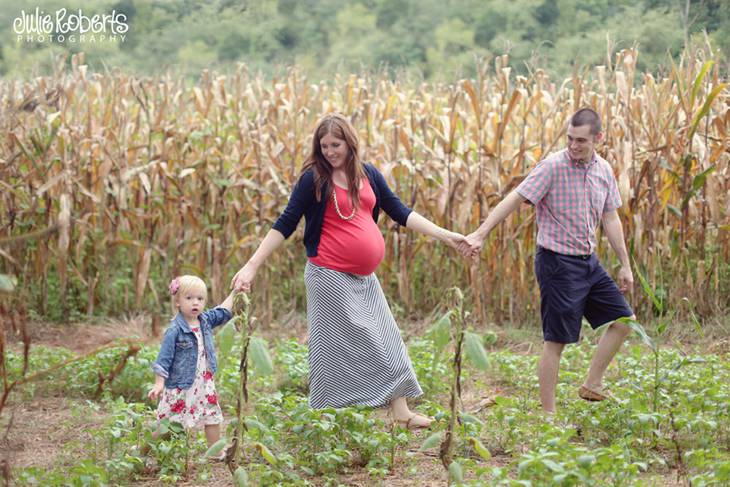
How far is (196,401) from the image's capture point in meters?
4.21

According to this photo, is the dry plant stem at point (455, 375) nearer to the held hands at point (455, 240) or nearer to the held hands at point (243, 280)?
the held hands at point (243, 280)

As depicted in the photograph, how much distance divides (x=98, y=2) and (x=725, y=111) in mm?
22846

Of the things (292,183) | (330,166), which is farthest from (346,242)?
(292,183)

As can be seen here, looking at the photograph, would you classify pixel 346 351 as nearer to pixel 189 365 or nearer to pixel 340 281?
pixel 340 281

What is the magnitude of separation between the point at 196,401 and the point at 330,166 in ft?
4.30

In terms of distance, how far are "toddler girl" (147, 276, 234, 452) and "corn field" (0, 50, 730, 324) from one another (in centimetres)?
339

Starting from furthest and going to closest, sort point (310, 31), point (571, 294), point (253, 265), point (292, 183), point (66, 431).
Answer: point (310, 31)
point (292, 183)
point (66, 431)
point (571, 294)
point (253, 265)

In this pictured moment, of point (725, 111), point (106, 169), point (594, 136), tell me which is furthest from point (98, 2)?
point (594, 136)

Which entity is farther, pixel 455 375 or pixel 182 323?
pixel 182 323

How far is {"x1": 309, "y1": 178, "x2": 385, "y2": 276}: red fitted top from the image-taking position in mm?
4559

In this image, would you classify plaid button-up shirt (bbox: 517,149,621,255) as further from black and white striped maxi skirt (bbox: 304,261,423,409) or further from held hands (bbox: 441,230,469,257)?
black and white striped maxi skirt (bbox: 304,261,423,409)

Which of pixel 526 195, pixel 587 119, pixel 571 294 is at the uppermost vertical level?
pixel 587 119

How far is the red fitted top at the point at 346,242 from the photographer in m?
4.56

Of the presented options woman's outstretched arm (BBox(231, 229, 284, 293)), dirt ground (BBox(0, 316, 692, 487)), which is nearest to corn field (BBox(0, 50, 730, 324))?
dirt ground (BBox(0, 316, 692, 487))
